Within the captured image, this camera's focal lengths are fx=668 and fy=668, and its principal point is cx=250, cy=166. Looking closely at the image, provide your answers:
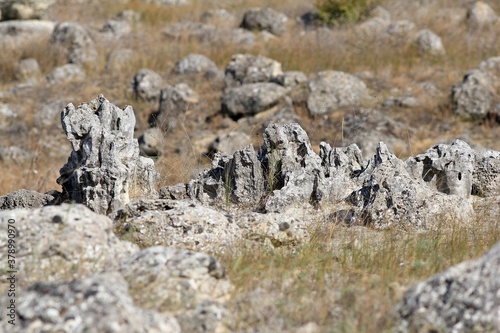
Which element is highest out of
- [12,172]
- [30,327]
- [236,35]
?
[30,327]

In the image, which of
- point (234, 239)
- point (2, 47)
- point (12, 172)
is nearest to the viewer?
point (234, 239)

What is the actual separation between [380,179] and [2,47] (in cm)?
1467

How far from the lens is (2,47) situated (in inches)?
697

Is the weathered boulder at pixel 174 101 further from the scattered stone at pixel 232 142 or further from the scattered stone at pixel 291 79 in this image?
the scattered stone at pixel 291 79

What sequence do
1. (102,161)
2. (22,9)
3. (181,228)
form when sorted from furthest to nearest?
(22,9)
(102,161)
(181,228)

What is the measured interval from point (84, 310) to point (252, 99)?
10962 millimetres

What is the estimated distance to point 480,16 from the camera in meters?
19.0

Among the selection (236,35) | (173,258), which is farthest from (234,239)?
(236,35)

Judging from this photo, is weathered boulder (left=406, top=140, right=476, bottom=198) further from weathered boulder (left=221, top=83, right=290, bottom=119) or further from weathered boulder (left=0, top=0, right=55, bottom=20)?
weathered boulder (left=0, top=0, right=55, bottom=20)

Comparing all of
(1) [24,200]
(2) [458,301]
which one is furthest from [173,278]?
(1) [24,200]

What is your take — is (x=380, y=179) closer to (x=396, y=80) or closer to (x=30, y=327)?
(x=30, y=327)

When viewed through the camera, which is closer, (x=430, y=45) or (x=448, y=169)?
(x=448, y=169)

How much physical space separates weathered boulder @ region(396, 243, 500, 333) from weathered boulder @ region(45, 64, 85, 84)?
557 inches

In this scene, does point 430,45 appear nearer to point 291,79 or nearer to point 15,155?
point 291,79
